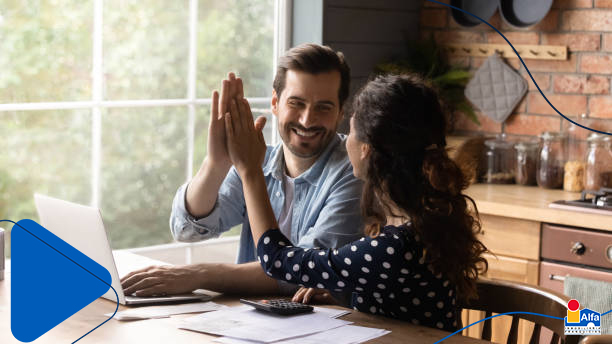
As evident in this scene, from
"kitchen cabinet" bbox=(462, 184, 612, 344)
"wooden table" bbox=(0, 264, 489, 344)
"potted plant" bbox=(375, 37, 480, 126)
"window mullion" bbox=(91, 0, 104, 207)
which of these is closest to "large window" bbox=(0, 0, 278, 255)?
"window mullion" bbox=(91, 0, 104, 207)

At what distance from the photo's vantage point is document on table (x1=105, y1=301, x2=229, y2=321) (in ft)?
5.63

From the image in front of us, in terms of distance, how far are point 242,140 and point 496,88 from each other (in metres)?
2.01

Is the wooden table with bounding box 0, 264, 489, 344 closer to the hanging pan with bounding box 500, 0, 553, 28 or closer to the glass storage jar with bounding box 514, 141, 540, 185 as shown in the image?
the glass storage jar with bounding box 514, 141, 540, 185

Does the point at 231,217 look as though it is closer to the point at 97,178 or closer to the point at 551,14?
the point at 97,178

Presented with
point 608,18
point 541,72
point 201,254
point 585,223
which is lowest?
point 201,254

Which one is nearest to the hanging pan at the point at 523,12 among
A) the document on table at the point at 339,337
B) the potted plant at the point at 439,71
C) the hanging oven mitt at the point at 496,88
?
the hanging oven mitt at the point at 496,88

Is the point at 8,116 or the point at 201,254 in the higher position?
the point at 8,116

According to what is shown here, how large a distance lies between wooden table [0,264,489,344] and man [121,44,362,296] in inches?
14.2

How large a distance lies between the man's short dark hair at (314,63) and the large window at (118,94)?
37.0 inches

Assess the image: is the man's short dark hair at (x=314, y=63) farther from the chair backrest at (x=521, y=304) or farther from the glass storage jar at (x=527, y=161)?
the glass storage jar at (x=527, y=161)

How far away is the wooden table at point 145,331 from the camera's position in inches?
62.0

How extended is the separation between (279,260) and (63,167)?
4.81 ft

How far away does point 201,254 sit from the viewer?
11.2 ft

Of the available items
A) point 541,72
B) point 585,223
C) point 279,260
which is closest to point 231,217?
point 279,260
